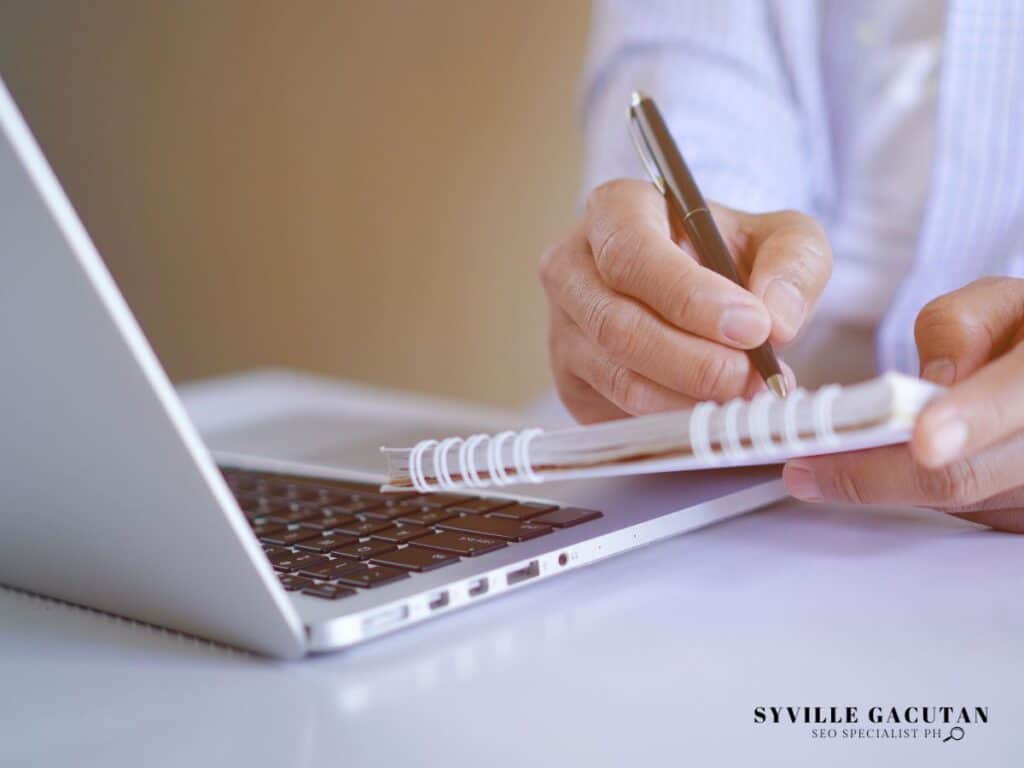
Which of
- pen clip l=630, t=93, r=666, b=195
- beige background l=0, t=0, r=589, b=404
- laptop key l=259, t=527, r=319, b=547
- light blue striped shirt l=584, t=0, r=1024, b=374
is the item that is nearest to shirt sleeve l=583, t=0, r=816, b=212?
light blue striped shirt l=584, t=0, r=1024, b=374

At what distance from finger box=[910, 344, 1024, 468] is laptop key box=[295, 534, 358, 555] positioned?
23 centimetres

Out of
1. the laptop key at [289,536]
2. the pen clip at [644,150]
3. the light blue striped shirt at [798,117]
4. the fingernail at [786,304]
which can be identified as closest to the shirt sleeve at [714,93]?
the light blue striped shirt at [798,117]

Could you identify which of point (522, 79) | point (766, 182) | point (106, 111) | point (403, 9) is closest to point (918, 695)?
point (766, 182)

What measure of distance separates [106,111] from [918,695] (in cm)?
202

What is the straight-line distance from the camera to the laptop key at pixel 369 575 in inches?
15.5

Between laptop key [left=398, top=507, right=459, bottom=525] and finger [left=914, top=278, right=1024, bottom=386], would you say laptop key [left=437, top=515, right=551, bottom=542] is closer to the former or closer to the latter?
laptop key [left=398, top=507, right=459, bottom=525]

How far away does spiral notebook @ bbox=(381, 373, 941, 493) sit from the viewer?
28 cm

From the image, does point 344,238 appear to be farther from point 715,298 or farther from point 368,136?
point 715,298

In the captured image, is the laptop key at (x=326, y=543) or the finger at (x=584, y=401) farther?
the finger at (x=584, y=401)

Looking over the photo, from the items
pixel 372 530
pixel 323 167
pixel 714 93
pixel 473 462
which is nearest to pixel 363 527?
pixel 372 530

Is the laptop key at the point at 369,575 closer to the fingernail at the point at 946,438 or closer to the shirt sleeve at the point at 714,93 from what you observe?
the fingernail at the point at 946,438

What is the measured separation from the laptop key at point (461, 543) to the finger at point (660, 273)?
0.12m
